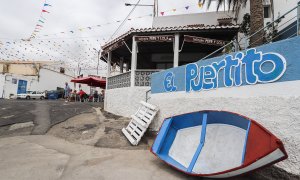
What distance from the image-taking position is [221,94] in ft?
17.8

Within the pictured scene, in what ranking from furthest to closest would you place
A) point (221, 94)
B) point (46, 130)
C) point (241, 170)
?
point (46, 130) → point (221, 94) → point (241, 170)

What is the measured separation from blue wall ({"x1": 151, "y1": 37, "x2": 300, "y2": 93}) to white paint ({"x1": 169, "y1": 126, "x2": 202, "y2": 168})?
124 centimetres

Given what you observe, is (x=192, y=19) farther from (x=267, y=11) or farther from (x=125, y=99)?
(x=125, y=99)

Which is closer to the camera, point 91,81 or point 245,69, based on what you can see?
point 245,69

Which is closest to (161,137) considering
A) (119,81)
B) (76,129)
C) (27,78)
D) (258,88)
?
(258,88)

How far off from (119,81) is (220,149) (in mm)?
7825

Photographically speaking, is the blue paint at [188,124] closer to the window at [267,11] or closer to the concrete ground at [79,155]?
the concrete ground at [79,155]

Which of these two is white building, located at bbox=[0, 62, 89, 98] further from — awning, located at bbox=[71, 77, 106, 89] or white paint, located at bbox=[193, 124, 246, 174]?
white paint, located at bbox=[193, 124, 246, 174]

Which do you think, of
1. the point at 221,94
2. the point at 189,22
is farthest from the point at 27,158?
the point at 189,22

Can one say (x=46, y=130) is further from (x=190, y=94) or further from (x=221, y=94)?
(x=221, y=94)

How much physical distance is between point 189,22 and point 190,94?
38.3 ft

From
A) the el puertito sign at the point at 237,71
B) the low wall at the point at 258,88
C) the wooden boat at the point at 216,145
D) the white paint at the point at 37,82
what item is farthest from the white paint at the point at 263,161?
the white paint at the point at 37,82

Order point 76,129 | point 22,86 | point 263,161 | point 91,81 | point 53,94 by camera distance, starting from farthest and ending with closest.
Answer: point 22,86 < point 53,94 < point 91,81 < point 76,129 < point 263,161

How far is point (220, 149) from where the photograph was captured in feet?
15.4
